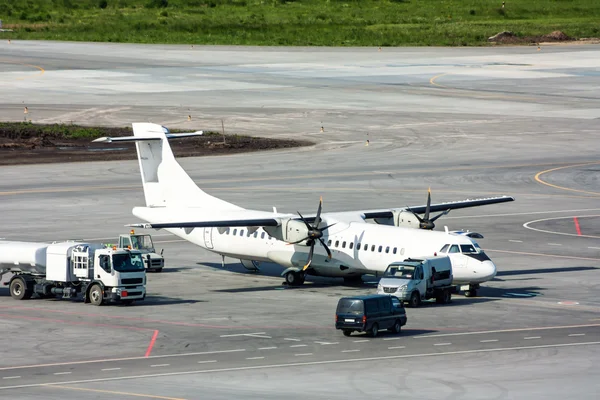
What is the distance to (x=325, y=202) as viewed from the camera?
2938 inches

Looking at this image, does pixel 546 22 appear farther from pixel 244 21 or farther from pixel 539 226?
pixel 539 226

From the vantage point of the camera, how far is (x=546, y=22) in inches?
7421

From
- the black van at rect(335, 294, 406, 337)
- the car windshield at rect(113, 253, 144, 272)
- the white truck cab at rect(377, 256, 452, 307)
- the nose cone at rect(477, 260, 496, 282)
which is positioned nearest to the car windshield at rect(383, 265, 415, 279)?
the white truck cab at rect(377, 256, 452, 307)

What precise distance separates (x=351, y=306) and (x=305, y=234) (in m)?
11.7

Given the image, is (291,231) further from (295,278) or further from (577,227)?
(577,227)

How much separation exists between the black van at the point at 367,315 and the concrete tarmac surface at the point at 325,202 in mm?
710

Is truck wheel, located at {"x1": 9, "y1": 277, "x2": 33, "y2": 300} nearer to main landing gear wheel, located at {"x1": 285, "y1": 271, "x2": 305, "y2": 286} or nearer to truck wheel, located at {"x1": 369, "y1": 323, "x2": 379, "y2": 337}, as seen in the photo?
main landing gear wheel, located at {"x1": 285, "y1": 271, "x2": 305, "y2": 286}

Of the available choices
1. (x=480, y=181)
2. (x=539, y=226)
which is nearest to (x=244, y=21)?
(x=480, y=181)

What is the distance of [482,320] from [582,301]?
6223mm

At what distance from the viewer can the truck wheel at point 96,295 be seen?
48594mm

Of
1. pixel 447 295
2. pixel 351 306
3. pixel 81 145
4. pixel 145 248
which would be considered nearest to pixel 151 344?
pixel 351 306

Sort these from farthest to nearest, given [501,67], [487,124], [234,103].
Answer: [501,67] → [234,103] → [487,124]

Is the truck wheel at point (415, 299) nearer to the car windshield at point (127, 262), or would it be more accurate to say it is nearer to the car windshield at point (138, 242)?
the car windshield at point (127, 262)

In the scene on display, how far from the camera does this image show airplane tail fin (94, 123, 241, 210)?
59.2 metres
